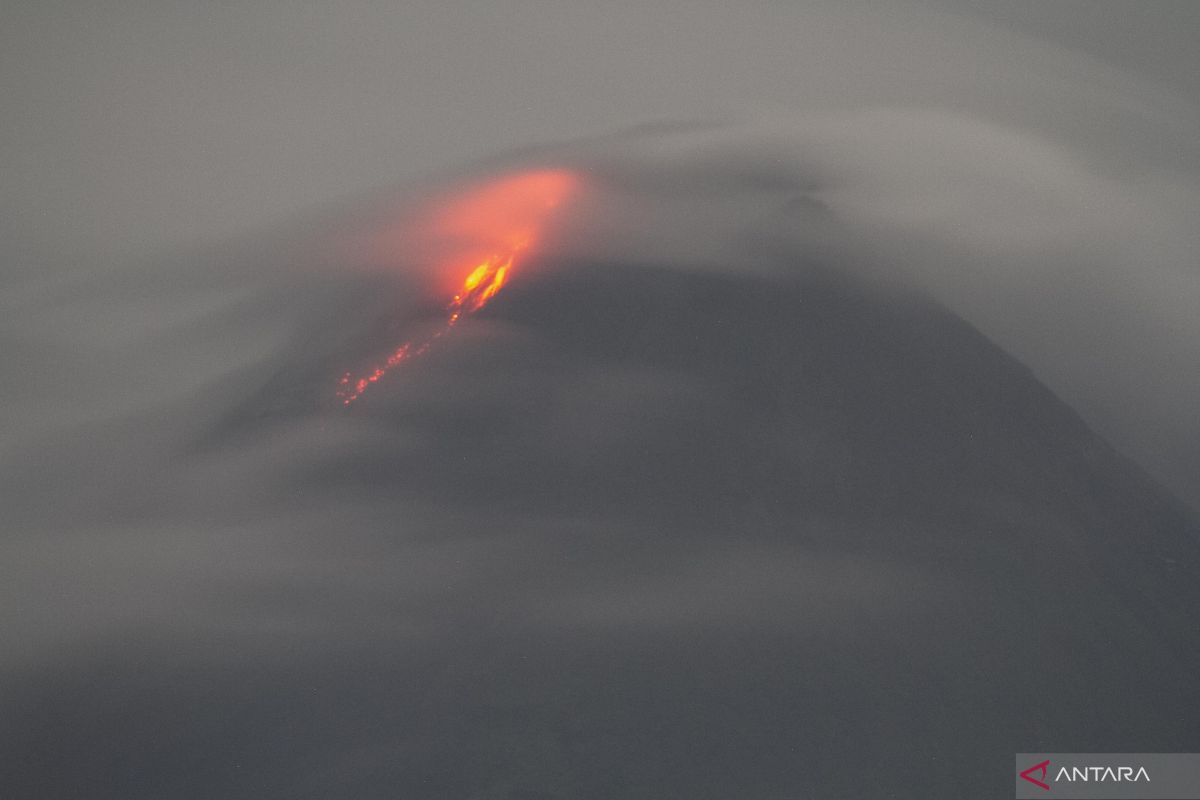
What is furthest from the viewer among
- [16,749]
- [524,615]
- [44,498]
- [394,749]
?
[44,498]

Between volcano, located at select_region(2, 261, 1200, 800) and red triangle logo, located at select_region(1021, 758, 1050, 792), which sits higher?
volcano, located at select_region(2, 261, 1200, 800)

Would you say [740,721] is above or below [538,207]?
below

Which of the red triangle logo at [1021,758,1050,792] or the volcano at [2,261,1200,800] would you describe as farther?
the volcano at [2,261,1200,800]

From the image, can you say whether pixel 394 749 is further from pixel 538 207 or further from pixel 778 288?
pixel 538 207

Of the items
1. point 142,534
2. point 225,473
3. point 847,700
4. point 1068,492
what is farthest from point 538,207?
point 847,700

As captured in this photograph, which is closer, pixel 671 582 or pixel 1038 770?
pixel 1038 770

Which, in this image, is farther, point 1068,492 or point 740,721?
point 1068,492

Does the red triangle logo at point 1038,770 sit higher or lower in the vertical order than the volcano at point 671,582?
lower

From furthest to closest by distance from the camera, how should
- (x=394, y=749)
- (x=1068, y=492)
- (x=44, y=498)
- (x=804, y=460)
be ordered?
(x=44, y=498), (x=1068, y=492), (x=804, y=460), (x=394, y=749)
